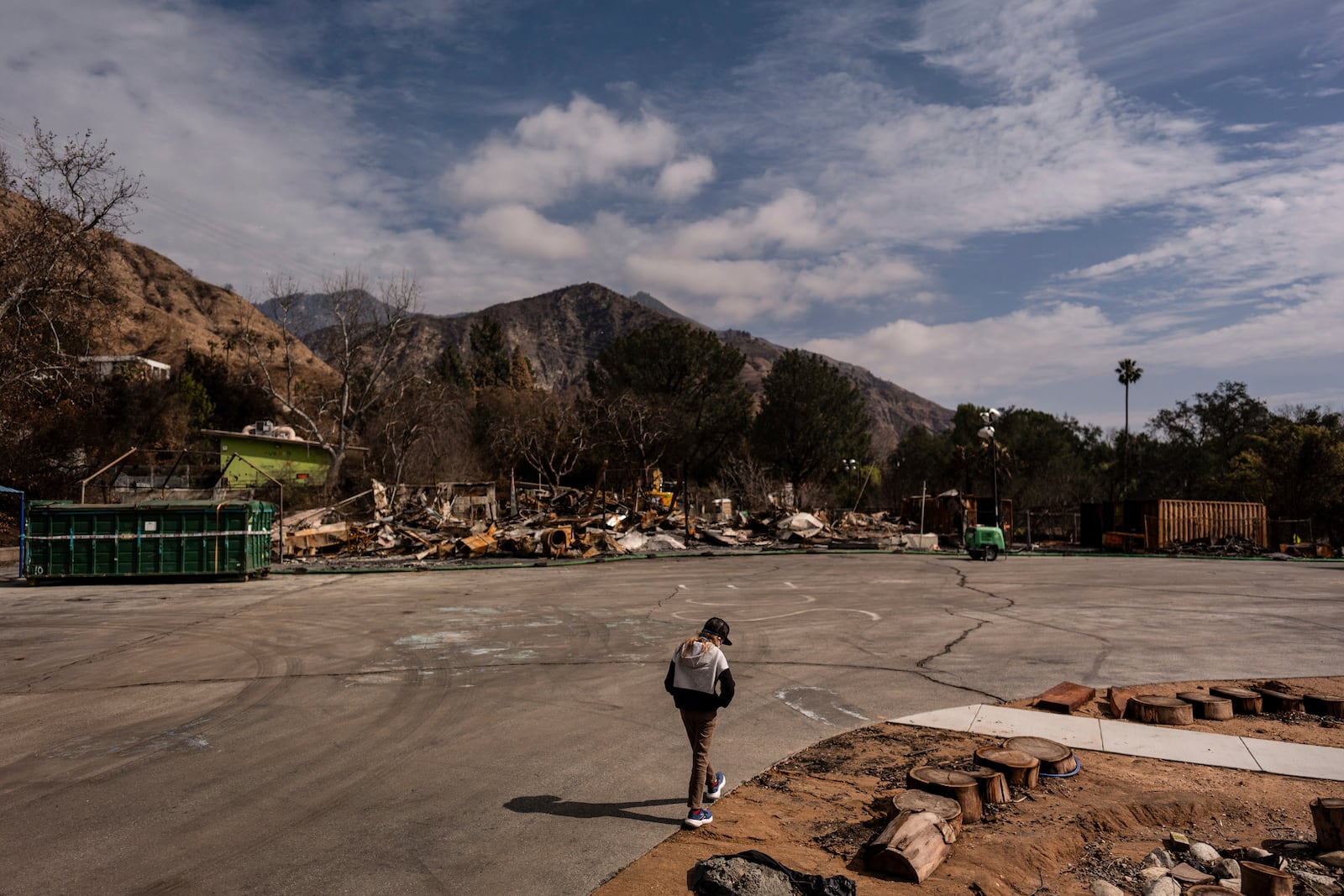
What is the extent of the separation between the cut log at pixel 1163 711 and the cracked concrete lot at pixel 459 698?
4.56ft

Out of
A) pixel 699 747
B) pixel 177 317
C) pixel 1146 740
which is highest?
pixel 177 317

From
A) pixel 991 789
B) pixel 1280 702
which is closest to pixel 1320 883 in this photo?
pixel 991 789

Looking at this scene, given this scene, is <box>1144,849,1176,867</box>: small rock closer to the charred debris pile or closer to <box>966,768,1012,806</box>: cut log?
<box>966,768,1012,806</box>: cut log

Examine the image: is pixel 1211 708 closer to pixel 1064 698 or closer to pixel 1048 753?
pixel 1064 698

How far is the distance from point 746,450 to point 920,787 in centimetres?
5527

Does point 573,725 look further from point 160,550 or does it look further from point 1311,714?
point 160,550

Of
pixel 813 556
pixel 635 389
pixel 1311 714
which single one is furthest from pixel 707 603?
pixel 635 389

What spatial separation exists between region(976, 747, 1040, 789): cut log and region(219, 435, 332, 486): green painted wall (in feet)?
132

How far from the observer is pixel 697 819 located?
577cm

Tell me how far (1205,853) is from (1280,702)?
4127 millimetres

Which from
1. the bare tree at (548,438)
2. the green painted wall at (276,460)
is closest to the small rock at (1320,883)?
the green painted wall at (276,460)

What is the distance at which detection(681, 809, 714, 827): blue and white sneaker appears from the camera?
5.76 meters

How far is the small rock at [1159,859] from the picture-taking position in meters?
5.17

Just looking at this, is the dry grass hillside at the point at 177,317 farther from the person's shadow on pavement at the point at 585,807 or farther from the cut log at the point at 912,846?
the cut log at the point at 912,846
